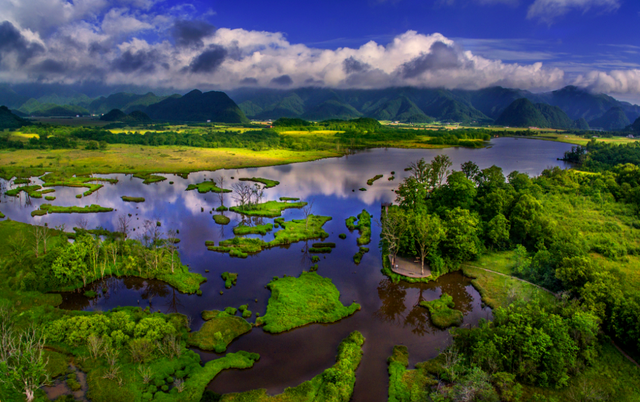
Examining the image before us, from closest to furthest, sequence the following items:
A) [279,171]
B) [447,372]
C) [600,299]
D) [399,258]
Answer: [447,372] → [600,299] → [399,258] → [279,171]

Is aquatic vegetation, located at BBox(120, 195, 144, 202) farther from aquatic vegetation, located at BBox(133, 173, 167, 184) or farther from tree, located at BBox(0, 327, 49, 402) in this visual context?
tree, located at BBox(0, 327, 49, 402)

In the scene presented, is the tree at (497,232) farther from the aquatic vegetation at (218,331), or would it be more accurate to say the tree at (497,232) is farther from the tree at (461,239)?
the aquatic vegetation at (218,331)

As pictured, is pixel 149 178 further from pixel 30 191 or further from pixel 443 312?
pixel 443 312

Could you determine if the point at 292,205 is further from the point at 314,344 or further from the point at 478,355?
the point at 478,355

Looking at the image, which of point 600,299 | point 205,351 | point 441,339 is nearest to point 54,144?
point 205,351

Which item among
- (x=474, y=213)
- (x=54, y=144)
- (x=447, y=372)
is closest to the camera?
(x=447, y=372)

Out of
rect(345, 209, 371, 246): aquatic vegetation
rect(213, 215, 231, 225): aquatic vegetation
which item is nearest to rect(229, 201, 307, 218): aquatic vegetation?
rect(213, 215, 231, 225): aquatic vegetation

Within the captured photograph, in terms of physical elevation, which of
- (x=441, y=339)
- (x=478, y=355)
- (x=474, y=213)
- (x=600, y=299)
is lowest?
(x=441, y=339)

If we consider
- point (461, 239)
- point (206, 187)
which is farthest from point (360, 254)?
point (206, 187)

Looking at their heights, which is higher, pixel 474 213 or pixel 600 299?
pixel 474 213
